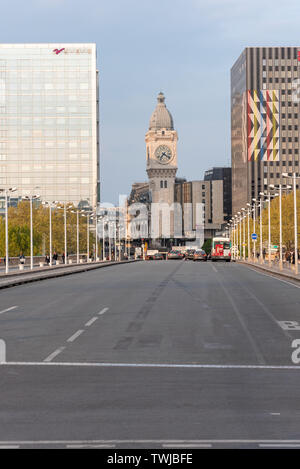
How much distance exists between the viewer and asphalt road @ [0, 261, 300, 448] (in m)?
8.38

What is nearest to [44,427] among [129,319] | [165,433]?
[165,433]

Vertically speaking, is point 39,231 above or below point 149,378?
above

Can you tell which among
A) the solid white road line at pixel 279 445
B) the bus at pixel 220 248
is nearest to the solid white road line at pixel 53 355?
the solid white road line at pixel 279 445

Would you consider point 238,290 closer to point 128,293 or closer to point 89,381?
point 128,293

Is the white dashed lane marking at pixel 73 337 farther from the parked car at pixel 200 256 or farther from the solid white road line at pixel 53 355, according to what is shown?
the parked car at pixel 200 256

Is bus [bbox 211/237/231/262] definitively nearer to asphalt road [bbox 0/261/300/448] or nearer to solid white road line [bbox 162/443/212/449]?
asphalt road [bbox 0/261/300/448]

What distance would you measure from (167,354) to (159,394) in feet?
13.7

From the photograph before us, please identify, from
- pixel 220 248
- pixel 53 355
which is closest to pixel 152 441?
pixel 53 355

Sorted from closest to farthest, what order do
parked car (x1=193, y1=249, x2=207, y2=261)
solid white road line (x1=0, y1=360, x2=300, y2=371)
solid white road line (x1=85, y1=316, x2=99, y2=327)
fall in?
solid white road line (x1=0, y1=360, x2=300, y2=371), solid white road line (x1=85, y1=316, x2=99, y2=327), parked car (x1=193, y1=249, x2=207, y2=261)

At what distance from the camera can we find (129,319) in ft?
70.9

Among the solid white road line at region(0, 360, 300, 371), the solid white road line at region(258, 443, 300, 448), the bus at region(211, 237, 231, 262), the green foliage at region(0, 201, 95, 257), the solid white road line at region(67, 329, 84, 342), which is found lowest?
the solid white road line at region(0, 360, 300, 371)

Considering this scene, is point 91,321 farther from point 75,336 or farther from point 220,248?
point 220,248

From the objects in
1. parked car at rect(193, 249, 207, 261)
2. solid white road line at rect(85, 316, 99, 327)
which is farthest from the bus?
solid white road line at rect(85, 316, 99, 327)

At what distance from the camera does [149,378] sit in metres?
12.1
